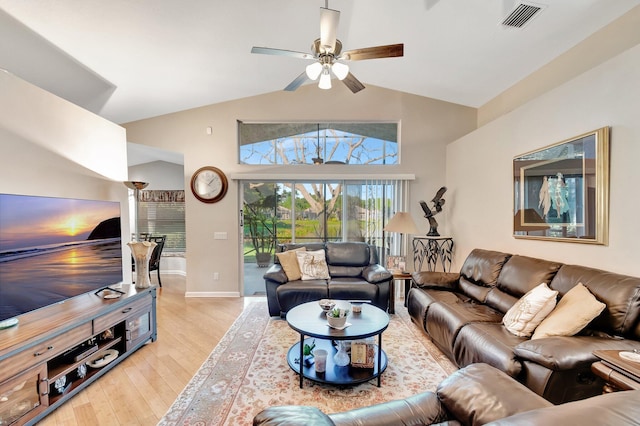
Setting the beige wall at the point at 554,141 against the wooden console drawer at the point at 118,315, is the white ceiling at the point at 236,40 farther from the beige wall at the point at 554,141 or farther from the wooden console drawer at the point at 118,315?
the wooden console drawer at the point at 118,315

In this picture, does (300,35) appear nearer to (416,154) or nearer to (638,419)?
(416,154)

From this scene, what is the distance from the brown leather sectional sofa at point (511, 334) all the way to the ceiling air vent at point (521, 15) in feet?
7.25

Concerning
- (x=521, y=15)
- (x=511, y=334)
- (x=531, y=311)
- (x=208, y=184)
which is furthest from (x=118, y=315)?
(x=521, y=15)

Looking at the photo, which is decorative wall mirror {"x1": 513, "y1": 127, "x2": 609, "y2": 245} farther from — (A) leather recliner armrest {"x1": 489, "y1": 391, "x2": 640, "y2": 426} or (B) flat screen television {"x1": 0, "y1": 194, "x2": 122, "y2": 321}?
(B) flat screen television {"x1": 0, "y1": 194, "x2": 122, "y2": 321}

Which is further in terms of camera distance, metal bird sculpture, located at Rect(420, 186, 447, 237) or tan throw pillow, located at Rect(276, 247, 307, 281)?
metal bird sculpture, located at Rect(420, 186, 447, 237)

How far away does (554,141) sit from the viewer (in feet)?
8.86

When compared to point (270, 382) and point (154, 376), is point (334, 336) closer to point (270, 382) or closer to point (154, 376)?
point (270, 382)

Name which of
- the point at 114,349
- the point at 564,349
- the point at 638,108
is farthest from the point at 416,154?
the point at 114,349

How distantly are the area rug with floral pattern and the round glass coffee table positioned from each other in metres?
0.11

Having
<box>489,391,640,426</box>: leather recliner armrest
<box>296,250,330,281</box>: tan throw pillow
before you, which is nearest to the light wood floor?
<box>296,250,330,281</box>: tan throw pillow

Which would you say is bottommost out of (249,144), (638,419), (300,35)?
(638,419)

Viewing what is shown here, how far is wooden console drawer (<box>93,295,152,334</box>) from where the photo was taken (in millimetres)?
2330

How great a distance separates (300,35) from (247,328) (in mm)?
3488

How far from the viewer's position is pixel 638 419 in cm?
64
